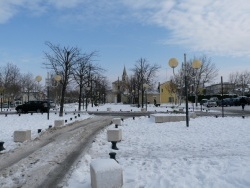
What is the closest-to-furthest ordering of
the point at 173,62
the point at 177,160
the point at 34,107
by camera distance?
the point at 177,160 → the point at 173,62 → the point at 34,107

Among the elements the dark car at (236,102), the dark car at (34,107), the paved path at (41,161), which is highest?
the dark car at (236,102)

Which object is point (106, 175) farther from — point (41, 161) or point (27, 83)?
point (27, 83)

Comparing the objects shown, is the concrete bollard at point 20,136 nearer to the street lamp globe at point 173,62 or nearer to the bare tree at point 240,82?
the street lamp globe at point 173,62

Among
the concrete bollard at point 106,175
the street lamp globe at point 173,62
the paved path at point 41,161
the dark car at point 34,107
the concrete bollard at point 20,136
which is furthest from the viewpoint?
the dark car at point 34,107

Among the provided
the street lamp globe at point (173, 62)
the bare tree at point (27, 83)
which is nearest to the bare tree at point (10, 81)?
the bare tree at point (27, 83)

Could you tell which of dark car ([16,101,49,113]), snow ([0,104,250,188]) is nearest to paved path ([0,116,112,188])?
snow ([0,104,250,188])

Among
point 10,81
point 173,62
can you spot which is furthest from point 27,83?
point 173,62

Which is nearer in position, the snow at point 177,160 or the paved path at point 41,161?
the snow at point 177,160

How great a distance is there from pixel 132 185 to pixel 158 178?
683mm

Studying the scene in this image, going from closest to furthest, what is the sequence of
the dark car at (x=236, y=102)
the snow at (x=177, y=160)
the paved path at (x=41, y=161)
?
the snow at (x=177, y=160) → the paved path at (x=41, y=161) → the dark car at (x=236, y=102)

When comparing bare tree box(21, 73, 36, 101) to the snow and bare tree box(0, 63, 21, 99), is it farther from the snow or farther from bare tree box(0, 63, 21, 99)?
the snow

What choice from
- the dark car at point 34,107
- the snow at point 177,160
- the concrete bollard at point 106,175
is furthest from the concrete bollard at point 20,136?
the dark car at point 34,107

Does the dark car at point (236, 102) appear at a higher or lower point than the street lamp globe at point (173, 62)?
lower

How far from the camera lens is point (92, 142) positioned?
13602 millimetres
